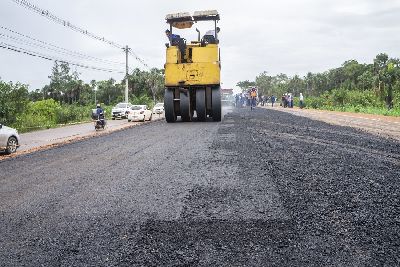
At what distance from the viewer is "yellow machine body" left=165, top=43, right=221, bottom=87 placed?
18234 mm

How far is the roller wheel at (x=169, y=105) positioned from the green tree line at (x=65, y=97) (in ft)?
30.4

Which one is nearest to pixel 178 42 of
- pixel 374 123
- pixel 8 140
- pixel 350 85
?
pixel 8 140

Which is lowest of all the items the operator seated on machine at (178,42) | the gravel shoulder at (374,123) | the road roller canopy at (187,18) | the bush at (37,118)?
the gravel shoulder at (374,123)

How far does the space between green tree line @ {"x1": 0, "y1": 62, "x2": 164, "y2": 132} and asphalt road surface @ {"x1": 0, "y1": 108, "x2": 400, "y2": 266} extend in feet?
51.1

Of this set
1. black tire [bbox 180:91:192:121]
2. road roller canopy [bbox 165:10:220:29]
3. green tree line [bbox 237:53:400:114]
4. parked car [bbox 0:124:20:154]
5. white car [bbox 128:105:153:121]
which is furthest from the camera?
green tree line [bbox 237:53:400:114]

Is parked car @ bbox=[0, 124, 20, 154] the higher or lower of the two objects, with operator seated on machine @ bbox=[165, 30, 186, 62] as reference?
lower

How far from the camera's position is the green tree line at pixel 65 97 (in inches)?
876

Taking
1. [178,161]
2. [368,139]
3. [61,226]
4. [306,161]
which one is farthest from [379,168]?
[61,226]

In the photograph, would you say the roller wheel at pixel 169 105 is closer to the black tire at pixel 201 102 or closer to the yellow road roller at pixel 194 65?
the yellow road roller at pixel 194 65

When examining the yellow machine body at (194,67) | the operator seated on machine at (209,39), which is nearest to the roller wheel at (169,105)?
the yellow machine body at (194,67)

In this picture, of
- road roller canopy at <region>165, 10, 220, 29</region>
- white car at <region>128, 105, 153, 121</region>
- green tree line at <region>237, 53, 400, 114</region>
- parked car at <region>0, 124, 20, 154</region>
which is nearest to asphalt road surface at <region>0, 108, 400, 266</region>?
parked car at <region>0, 124, 20, 154</region>

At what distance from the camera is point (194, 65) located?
18.4m

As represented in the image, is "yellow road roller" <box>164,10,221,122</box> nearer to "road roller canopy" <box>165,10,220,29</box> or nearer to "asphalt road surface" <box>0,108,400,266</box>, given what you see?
"road roller canopy" <box>165,10,220,29</box>

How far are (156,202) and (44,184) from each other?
252cm
